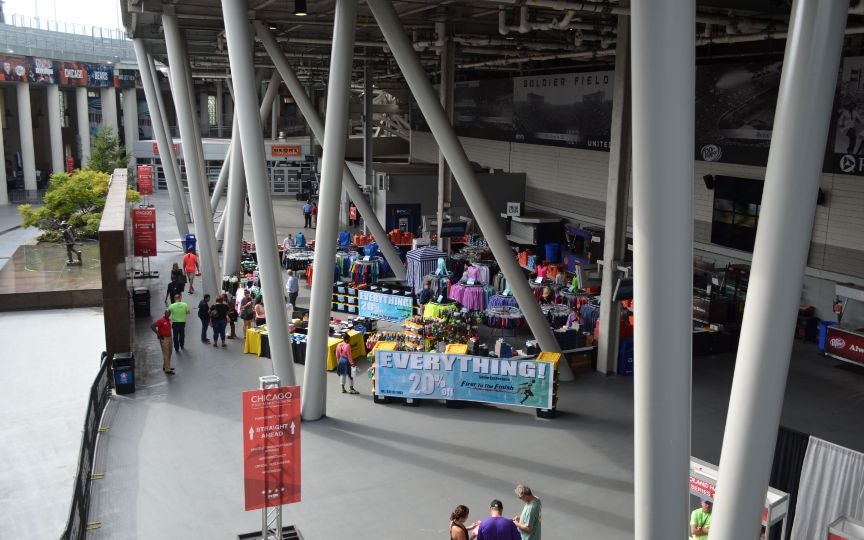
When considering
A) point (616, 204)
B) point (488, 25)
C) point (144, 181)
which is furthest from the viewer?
point (144, 181)

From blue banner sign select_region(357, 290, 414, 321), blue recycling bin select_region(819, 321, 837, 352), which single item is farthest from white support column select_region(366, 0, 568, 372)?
blue recycling bin select_region(819, 321, 837, 352)

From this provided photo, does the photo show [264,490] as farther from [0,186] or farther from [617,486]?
[0,186]

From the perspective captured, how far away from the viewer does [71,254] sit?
1016 inches

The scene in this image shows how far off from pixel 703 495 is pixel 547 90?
24.4 metres

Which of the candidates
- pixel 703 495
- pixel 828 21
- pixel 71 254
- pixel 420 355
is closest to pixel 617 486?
pixel 703 495

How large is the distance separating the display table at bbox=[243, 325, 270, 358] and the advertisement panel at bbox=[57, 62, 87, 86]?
122ft

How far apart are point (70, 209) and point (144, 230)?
29.1ft

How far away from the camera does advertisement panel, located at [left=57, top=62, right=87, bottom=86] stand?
47.9 metres

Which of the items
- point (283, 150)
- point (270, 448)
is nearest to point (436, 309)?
point (270, 448)

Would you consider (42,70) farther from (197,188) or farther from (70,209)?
(197,188)

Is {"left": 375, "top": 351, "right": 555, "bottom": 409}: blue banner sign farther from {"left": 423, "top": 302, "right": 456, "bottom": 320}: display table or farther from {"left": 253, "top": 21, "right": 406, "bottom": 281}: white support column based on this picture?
{"left": 253, "top": 21, "right": 406, "bottom": 281}: white support column

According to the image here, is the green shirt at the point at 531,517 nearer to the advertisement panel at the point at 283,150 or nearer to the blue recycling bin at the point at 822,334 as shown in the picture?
the blue recycling bin at the point at 822,334

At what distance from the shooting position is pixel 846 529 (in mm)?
7828

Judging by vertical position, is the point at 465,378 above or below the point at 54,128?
below
